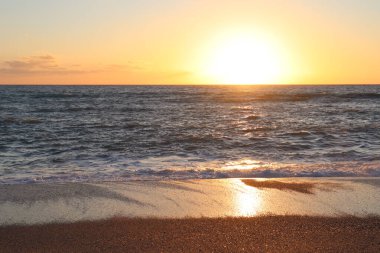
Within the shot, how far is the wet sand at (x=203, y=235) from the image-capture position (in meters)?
4.95

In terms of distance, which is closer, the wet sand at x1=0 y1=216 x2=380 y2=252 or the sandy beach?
the wet sand at x1=0 y1=216 x2=380 y2=252

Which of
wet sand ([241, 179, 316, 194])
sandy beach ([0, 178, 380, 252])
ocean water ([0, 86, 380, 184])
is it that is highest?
sandy beach ([0, 178, 380, 252])

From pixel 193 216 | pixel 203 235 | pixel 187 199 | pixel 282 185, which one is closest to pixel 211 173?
pixel 282 185

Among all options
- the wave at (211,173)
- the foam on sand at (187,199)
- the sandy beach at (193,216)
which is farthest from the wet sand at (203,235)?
the wave at (211,173)

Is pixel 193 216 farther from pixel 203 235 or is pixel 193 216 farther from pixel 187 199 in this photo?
pixel 187 199

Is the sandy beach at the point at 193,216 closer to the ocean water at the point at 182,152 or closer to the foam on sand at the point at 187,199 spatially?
the foam on sand at the point at 187,199

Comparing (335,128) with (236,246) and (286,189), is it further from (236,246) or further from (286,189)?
(236,246)

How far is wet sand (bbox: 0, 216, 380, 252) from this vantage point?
16.2ft

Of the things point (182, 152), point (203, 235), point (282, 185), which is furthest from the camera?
point (182, 152)

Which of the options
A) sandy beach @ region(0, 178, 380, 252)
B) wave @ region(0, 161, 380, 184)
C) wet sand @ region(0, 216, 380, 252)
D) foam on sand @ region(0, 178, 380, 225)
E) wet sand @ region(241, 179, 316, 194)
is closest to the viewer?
wet sand @ region(0, 216, 380, 252)

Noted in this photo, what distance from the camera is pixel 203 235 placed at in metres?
5.33

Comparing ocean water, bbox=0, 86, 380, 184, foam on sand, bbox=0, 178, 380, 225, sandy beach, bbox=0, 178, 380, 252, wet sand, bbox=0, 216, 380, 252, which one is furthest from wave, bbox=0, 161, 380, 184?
wet sand, bbox=0, 216, 380, 252

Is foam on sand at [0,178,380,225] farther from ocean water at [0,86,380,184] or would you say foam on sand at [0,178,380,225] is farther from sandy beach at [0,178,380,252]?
ocean water at [0,86,380,184]

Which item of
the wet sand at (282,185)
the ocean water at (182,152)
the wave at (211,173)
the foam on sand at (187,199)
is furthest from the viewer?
the ocean water at (182,152)
